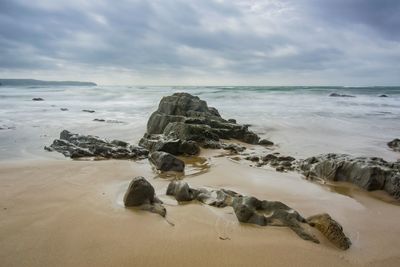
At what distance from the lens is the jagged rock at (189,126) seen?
9688 millimetres

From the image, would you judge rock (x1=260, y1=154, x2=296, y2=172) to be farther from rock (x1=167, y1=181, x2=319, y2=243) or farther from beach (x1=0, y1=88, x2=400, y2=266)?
rock (x1=167, y1=181, x2=319, y2=243)

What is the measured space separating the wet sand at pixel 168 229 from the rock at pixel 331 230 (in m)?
0.08

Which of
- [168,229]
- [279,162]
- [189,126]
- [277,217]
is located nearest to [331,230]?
[277,217]

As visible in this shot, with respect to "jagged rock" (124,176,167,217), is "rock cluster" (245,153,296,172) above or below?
below

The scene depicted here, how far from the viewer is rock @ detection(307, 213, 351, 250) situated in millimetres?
3518

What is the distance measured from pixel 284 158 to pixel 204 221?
4.03 metres

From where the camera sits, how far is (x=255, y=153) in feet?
28.3

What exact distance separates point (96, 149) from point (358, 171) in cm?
583

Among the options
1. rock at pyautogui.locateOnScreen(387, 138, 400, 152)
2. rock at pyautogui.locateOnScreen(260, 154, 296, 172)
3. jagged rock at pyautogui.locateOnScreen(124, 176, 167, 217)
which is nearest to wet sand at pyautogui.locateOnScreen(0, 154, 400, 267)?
jagged rock at pyautogui.locateOnScreen(124, 176, 167, 217)

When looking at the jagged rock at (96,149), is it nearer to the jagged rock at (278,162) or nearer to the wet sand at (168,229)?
the wet sand at (168,229)

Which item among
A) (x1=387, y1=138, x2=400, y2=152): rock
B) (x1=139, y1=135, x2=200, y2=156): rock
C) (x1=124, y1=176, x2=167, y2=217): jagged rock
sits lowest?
(x1=387, y1=138, x2=400, y2=152): rock

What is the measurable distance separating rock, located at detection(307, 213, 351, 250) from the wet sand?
8cm

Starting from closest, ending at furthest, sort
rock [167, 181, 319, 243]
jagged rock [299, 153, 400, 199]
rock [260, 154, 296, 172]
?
rock [167, 181, 319, 243] < jagged rock [299, 153, 400, 199] < rock [260, 154, 296, 172]

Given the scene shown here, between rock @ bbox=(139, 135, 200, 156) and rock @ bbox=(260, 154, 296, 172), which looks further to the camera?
rock @ bbox=(139, 135, 200, 156)
